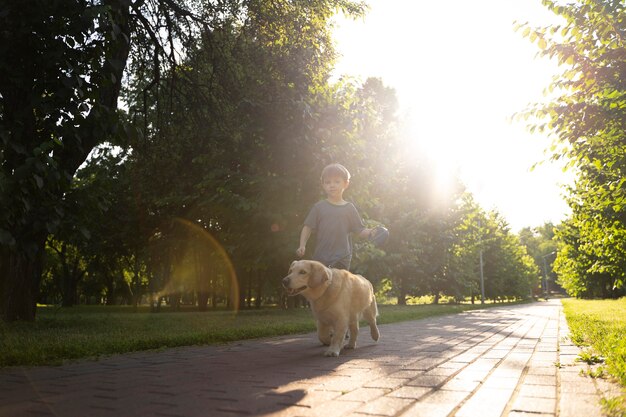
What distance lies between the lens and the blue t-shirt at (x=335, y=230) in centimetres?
648

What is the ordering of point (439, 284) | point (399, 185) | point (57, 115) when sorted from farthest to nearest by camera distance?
point (439, 284)
point (399, 185)
point (57, 115)

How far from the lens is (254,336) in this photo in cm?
821

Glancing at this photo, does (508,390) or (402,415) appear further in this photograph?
(508,390)

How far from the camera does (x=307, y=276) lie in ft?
17.7

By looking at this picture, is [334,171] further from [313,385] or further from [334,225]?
[313,385]

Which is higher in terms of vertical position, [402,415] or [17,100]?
[17,100]

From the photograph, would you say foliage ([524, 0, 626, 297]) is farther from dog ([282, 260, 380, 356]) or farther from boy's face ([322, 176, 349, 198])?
dog ([282, 260, 380, 356])

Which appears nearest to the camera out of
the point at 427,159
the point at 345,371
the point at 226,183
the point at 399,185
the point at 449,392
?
the point at 449,392

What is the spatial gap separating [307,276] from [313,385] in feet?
6.02

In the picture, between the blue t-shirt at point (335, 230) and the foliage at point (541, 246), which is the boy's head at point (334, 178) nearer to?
the blue t-shirt at point (335, 230)

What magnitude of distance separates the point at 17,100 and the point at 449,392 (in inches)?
202

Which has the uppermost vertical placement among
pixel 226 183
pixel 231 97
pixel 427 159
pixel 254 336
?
pixel 427 159

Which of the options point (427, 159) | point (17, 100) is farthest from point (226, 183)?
point (427, 159)

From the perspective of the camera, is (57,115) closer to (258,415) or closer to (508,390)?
(258,415)
